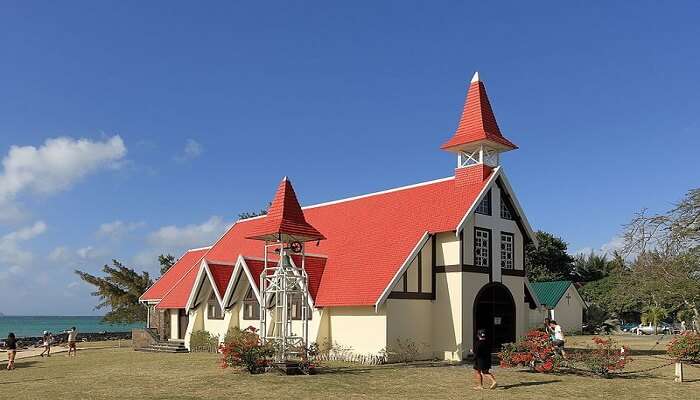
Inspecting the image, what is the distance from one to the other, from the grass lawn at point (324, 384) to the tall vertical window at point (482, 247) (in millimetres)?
5295

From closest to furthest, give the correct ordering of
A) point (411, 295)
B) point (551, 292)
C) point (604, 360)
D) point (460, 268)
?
point (604, 360) < point (411, 295) < point (460, 268) < point (551, 292)

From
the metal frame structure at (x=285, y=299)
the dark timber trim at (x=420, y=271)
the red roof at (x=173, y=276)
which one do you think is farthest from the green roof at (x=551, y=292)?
the metal frame structure at (x=285, y=299)

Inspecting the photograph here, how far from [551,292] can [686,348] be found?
2974 centimetres

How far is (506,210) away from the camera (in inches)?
1185

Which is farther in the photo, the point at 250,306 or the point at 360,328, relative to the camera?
the point at 250,306

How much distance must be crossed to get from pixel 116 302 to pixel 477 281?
29034 millimetres

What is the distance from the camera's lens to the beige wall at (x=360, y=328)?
2609cm

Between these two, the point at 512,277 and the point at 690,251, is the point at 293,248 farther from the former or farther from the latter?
the point at 690,251

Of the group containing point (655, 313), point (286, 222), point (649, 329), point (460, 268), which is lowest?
point (649, 329)

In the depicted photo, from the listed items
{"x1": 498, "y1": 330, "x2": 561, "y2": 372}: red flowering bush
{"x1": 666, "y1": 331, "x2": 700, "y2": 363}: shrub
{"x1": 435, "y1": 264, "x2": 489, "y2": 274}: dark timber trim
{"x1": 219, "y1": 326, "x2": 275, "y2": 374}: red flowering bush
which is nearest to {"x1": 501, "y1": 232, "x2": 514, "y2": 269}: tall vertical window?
{"x1": 435, "y1": 264, "x2": 489, "y2": 274}: dark timber trim

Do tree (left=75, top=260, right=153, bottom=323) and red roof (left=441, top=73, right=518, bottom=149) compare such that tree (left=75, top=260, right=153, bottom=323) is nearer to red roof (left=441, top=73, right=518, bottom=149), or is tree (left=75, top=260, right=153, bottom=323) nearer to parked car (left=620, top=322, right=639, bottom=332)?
red roof (left=441, top=73, right=518, bottom=149)

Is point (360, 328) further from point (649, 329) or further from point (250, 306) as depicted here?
point (649, 329)

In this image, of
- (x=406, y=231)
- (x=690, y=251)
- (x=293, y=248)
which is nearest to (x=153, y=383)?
(x=293, y=248)

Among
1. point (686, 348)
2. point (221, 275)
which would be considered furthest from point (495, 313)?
point (221, 275)
